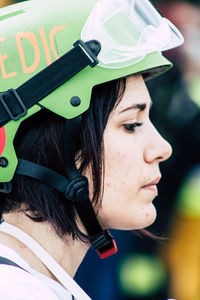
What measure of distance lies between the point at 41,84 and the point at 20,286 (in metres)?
0.71

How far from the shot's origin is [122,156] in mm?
1862

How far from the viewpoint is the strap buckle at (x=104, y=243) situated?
2012mm

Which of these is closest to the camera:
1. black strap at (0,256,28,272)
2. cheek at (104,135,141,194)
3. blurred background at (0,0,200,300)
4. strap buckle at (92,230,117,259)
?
black strap at (0,256,28,272)

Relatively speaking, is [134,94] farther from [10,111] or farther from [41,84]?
[10,111]

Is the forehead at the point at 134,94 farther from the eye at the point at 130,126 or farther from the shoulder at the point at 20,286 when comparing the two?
the shoulder at the point at 20,286

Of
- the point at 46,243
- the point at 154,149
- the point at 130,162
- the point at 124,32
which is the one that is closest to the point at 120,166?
the point at 130,162

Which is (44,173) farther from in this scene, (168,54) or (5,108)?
(168,54)

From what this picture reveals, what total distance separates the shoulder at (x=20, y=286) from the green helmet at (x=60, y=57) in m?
0.41

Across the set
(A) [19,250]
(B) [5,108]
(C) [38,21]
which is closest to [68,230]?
(A) [19,250]

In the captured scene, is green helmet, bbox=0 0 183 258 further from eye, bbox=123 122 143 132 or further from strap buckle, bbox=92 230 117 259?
strap buckle, bbox=92 230 117 259

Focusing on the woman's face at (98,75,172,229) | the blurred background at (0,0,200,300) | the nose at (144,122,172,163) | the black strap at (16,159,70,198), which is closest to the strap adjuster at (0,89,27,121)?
the black strap at (16,159,70,198)

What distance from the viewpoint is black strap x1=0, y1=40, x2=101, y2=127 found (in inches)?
73.0

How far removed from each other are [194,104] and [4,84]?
1.96 m

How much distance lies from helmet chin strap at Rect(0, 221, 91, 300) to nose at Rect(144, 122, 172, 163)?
484 mm
